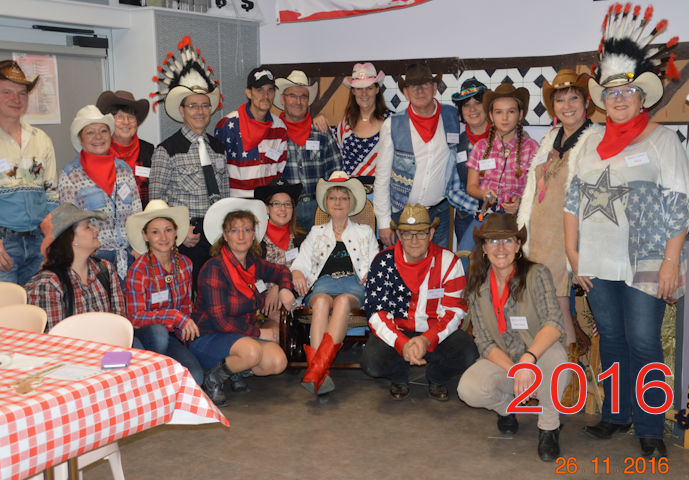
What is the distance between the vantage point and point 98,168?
4.21m

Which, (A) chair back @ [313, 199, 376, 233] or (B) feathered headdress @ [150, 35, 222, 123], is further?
(A) chair back @ [313, 199, 376, 233]

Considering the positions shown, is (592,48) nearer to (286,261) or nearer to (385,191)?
(385,191)

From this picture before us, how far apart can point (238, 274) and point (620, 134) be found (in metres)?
2.28

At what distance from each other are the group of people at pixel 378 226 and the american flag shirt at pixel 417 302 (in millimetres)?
12

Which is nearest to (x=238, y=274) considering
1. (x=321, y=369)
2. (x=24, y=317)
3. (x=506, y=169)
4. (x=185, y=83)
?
(x=321, y=369)

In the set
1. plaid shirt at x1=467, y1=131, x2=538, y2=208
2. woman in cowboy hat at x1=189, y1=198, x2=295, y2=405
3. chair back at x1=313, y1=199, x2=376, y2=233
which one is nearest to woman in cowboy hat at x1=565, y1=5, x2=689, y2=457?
plaid shirt at x1=467, y1=131, x2=538, y2=208

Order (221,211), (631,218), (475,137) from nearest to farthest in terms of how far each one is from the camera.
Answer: (631,218) < (221,211) < (475,137)

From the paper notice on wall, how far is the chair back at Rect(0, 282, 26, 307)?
218 cm

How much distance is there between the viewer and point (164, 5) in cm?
576

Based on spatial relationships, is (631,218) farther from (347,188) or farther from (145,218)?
(145,218)

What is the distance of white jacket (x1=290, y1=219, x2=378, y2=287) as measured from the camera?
4.58 m

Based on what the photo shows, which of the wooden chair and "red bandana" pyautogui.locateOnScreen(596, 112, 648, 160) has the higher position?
"red bandana" pyautogui.locateOnScreen(596, 112, 648, 160)

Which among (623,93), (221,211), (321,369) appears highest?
(623,93)

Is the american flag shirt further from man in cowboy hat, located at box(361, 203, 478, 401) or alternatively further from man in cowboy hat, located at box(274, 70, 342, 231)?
man in cowboy hat, located at box(274, 70, 342, 231)
